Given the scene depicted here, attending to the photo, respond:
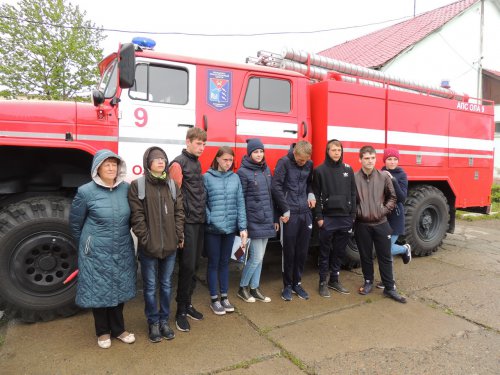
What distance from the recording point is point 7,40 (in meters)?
13.8

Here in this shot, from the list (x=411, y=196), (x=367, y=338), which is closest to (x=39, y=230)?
(x=367, y=338)

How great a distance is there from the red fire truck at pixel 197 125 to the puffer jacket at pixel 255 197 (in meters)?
0.55

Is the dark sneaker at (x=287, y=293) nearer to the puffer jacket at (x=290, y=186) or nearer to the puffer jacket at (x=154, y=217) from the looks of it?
the puffer jacket at (x=290, y=186)

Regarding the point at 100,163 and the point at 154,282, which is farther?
the point at 154,282

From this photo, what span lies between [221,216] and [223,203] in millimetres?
128

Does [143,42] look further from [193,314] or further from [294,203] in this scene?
[193,314]

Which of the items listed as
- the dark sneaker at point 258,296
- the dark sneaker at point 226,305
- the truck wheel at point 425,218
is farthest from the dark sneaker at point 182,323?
the truck wheel at point 425,218

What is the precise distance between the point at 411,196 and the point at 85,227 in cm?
466

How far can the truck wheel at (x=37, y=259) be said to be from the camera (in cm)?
326

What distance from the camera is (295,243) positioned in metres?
3.99

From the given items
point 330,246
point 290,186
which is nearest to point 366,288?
point 330,246

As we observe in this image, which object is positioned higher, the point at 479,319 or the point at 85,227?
the point at 85,227

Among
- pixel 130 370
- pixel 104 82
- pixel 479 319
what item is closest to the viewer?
pixel 130 370

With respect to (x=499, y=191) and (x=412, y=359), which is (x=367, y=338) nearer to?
(x=412, y=359)
